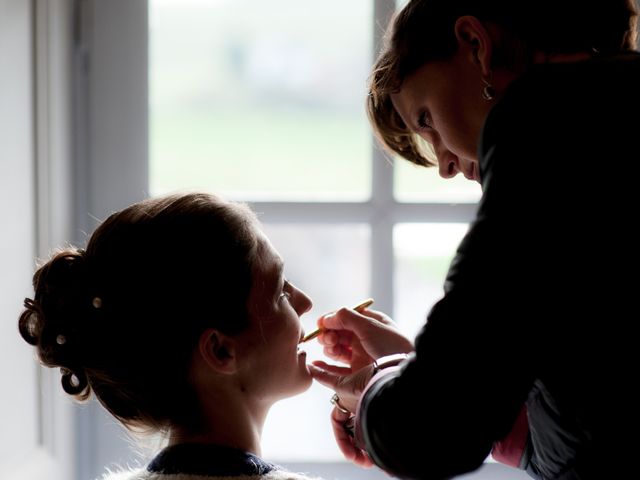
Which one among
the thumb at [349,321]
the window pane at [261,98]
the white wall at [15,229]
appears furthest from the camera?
the window pane at [261,98]

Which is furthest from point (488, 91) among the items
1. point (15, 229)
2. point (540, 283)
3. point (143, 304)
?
point (15, 229)

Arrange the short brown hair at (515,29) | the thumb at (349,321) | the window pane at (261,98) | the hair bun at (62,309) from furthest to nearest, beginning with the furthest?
the window pane at (261,98)
the thumb at (349,321)
the hair bun at (62,309)
the short brown hair at (515,29)

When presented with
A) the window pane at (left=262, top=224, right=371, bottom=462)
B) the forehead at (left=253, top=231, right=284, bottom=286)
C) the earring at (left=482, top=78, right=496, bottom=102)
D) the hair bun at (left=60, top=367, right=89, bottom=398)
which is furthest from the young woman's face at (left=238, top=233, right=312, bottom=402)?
the window pane at (left=262, top=224, right=371, bottom=462)

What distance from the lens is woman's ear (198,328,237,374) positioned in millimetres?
1013

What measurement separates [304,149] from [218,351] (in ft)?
1.93

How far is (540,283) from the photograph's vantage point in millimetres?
653

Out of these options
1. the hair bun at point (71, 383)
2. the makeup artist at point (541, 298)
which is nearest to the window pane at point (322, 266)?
the hair bun at point (71, 383)

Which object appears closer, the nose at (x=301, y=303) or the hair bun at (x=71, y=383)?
the hair bun at (x=71, y=383)

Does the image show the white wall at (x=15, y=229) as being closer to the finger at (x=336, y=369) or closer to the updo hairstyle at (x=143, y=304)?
the updo hairstyle at (x=143, y=304)

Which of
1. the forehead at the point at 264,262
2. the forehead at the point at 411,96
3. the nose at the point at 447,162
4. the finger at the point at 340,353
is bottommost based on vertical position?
the finger at the point at 340,353

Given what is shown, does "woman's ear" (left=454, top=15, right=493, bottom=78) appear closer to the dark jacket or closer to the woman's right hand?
the dark jacket

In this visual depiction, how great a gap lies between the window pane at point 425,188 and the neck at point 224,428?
0.59m

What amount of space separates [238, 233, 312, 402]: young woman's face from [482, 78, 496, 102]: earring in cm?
32

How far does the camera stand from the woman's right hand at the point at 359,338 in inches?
42.5
